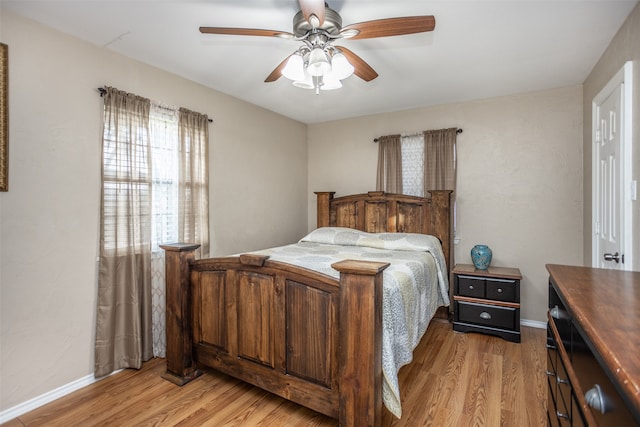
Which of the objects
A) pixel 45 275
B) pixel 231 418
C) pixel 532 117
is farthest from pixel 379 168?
pixel 45 275

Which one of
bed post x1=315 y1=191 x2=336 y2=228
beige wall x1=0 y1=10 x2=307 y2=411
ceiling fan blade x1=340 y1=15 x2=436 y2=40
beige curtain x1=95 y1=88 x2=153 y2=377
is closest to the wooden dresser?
ceiling fan blade x1=340 y1=15 x2=436 y2=40

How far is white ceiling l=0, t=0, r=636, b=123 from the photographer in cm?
191

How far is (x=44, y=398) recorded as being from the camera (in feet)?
6.87

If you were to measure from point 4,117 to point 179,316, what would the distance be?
66.3 inches

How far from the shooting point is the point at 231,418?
192cm

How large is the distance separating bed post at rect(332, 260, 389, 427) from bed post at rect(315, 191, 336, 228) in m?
2.65

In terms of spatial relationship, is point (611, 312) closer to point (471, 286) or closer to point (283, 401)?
point (283, 401)

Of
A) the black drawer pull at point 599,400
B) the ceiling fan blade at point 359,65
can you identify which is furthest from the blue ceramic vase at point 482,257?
the black drawer pull at point 599,400

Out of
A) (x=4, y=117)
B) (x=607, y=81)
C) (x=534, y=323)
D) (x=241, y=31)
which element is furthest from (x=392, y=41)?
(x=534, y=323)

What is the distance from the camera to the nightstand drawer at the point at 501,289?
120 inches

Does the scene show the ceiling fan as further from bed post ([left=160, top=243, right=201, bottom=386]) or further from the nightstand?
the nightstand

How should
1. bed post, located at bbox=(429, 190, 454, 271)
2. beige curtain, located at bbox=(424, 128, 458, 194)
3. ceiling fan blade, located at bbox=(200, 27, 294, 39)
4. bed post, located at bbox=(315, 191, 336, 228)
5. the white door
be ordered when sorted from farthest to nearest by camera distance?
1. bed post, located at bbox=(315, 191, 336, 228)
2. beige curtain, located at bbox=(424, 128, 458, 194)
3. bed post, located at bbox=(429, 190, 454, 271)
4. the white door
5. ceiling fan blade, located at bbox=(200, 27, 294, 39)

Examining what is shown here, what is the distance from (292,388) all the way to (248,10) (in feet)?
7.71

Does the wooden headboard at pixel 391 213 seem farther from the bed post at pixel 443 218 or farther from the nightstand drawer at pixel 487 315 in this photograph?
the nightstand drawer at pixel 487 315
